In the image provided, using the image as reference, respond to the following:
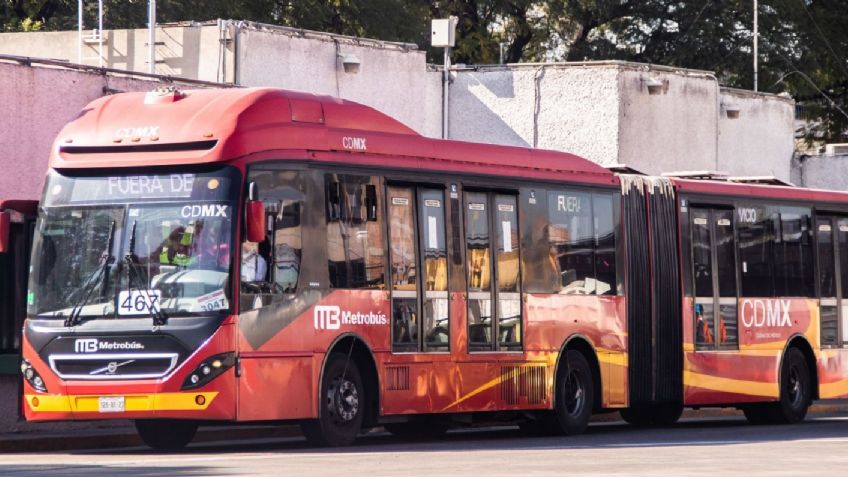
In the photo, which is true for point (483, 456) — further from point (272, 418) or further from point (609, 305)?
point (609, 305)

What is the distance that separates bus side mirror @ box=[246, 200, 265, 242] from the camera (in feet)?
58.5

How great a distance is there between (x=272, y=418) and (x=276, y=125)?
2.75 m

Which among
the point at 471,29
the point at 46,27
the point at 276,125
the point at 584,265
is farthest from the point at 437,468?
the point at 471,29

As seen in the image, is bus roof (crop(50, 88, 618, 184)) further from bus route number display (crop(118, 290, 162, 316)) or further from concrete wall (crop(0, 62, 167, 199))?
concrete wall (crop(0, 62, 167, 199))

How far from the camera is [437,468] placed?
1541 cm

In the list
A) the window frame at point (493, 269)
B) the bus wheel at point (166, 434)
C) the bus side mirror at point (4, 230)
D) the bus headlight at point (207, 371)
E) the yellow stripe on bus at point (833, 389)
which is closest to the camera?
the bus headlight at point (207, 371)

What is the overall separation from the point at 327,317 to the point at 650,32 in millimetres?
43210

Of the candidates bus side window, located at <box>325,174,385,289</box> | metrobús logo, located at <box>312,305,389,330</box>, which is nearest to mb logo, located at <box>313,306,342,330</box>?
metrobús logo, located at <box>312,305,389,330</box>

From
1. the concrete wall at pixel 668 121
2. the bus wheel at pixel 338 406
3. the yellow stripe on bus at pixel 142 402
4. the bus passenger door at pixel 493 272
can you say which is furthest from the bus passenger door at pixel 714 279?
the concrete wall at pixel 668 121

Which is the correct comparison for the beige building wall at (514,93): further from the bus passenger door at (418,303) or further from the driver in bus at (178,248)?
the driver in bus at (178,248)

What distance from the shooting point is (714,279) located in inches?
1014

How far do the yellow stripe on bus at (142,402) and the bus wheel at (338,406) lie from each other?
54.2 inches

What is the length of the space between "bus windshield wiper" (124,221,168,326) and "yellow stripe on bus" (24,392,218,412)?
0.67 m

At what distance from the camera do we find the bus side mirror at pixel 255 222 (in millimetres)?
17828
